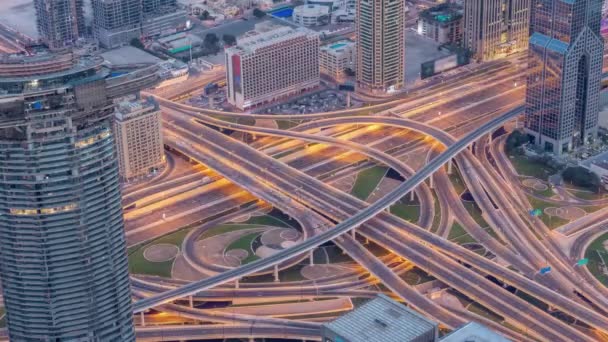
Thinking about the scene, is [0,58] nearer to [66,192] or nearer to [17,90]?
[17,90]

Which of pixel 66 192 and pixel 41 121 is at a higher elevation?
pixel 41 121

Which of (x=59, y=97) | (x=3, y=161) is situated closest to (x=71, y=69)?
(x=59, y=97)

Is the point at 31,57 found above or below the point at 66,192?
above

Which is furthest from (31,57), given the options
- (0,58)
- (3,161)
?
(3,161)

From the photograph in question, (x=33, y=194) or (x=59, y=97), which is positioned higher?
(x=59, y=97)

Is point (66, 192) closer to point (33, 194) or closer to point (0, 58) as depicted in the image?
Answer: point (33, 194)

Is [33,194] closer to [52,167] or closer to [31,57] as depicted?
[52,167]
